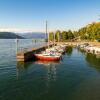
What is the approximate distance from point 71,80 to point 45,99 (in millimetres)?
12175

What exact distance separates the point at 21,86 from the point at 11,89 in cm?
235

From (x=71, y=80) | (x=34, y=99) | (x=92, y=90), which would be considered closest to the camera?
(x=34, y=99)

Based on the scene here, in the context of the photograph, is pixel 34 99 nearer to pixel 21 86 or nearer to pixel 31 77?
pixel 21 86

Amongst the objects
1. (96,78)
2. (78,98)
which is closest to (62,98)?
(78,98)

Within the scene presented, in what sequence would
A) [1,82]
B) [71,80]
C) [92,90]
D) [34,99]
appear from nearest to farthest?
[34,99] < [92,90] < [1,82] < [71,80]

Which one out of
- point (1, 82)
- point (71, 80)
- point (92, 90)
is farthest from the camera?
point (71, 80)

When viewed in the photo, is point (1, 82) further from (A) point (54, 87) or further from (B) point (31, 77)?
(A) point (54, 87)

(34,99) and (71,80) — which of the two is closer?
(34,99)

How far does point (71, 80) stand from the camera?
39.2m

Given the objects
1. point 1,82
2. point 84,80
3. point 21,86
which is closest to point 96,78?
point 84,80

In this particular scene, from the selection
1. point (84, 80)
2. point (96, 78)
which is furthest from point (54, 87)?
point (96, 78)

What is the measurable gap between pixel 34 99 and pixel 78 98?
244 inches

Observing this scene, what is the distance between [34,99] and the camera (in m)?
27.9

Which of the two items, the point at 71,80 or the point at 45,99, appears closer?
the point at 45,99
